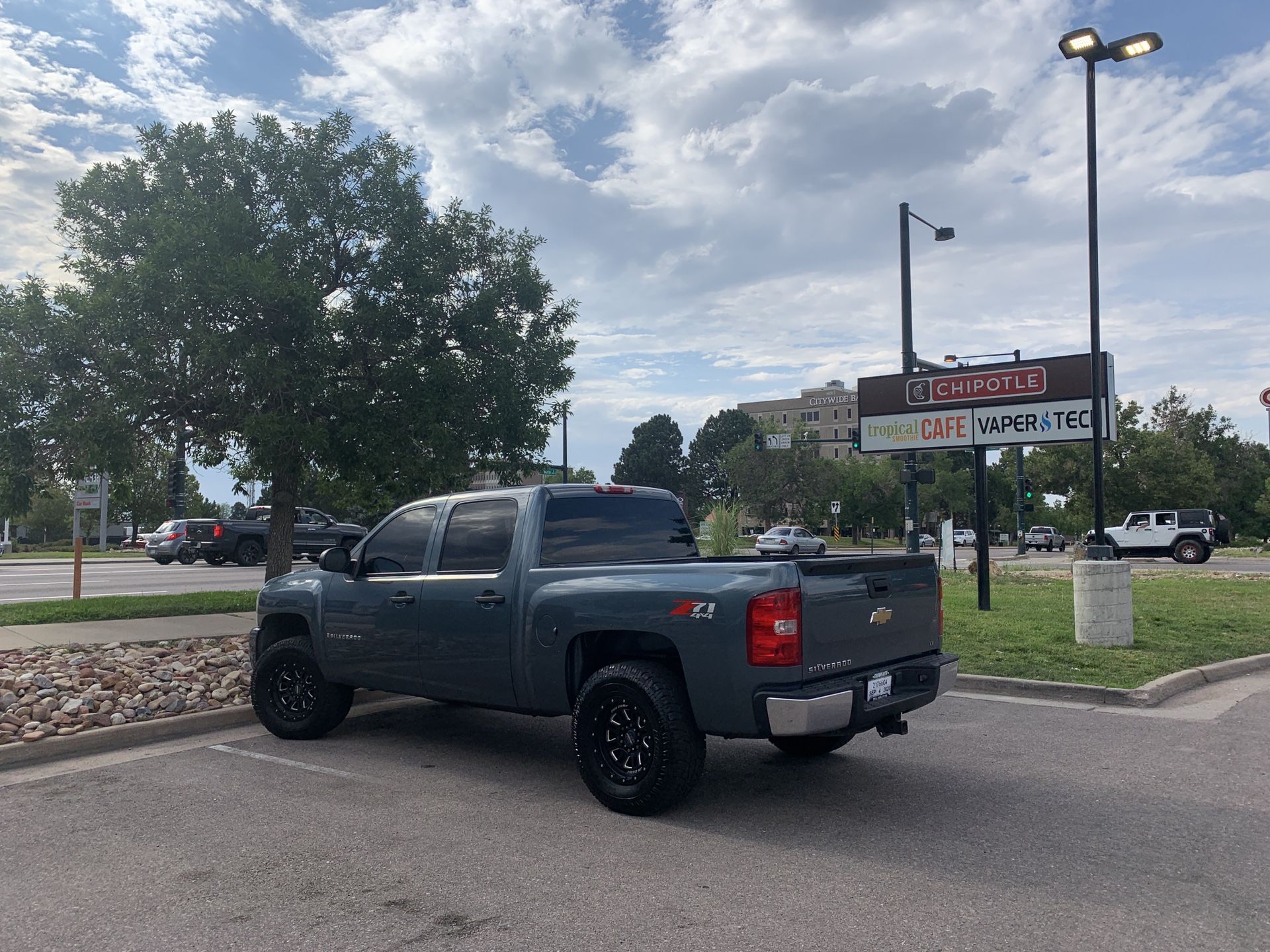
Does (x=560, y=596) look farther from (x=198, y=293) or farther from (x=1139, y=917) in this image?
(x=198, y=293)

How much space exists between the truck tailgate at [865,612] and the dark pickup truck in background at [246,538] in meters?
25.9

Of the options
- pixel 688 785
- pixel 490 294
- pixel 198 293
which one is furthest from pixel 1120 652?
pixel 198 293

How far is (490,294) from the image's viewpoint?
521 inches

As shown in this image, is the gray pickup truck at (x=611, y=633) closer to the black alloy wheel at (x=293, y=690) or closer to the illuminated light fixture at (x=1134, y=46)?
the black alloy wheel at (x=293, y=690)

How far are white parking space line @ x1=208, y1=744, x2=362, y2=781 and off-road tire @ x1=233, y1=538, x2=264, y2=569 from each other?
2514 cm

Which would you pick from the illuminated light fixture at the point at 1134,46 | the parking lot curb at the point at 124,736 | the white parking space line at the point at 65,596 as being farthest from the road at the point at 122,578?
the illuminated light fixture at the point at 1134,46

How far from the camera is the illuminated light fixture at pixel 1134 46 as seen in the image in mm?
11156

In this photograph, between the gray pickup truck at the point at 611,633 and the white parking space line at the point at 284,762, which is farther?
the white parking space line at the point at 284,762

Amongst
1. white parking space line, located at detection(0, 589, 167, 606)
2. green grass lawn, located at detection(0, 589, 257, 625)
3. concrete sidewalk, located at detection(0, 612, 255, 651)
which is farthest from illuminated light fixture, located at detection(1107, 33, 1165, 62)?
white parking space line, located at detection(0, 589, 167, 606)

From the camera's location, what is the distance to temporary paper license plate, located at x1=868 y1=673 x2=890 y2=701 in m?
5.23

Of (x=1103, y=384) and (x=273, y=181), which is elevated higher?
(x=273, y=181)

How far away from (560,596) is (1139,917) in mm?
3269

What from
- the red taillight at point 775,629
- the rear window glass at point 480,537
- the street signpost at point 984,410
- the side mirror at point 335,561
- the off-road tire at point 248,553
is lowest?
the off-road tire at point 248,553

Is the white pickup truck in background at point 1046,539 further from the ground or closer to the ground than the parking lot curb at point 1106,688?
further from the ground
